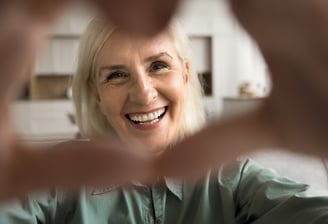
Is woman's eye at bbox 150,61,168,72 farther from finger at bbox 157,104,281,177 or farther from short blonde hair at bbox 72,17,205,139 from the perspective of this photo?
finger at bbox 157,104,281,177

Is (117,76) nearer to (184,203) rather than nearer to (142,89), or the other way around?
(142,89)

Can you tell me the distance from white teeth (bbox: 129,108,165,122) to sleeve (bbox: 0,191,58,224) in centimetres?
18

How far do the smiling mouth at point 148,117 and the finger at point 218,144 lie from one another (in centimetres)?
53

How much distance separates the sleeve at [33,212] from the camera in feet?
1.55

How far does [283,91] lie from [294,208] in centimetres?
35

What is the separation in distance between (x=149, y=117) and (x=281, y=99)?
540 mm

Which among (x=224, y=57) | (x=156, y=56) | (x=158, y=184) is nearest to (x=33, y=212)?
(x=158, y=184)

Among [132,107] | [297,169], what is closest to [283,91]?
[132,107]

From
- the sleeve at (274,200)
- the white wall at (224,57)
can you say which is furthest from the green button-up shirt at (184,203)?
the white wall at (224,57)

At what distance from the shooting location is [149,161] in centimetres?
14

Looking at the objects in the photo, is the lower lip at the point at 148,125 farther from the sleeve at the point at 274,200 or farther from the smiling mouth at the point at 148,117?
the sleeve at the point at 274,200

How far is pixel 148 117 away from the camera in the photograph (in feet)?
2.20

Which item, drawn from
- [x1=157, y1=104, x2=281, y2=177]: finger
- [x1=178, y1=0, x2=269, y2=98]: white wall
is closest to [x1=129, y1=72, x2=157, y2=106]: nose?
[x1=157, y1=104, x2=281, y2=177]: finger

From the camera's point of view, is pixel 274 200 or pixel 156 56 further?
pixel 156 56
